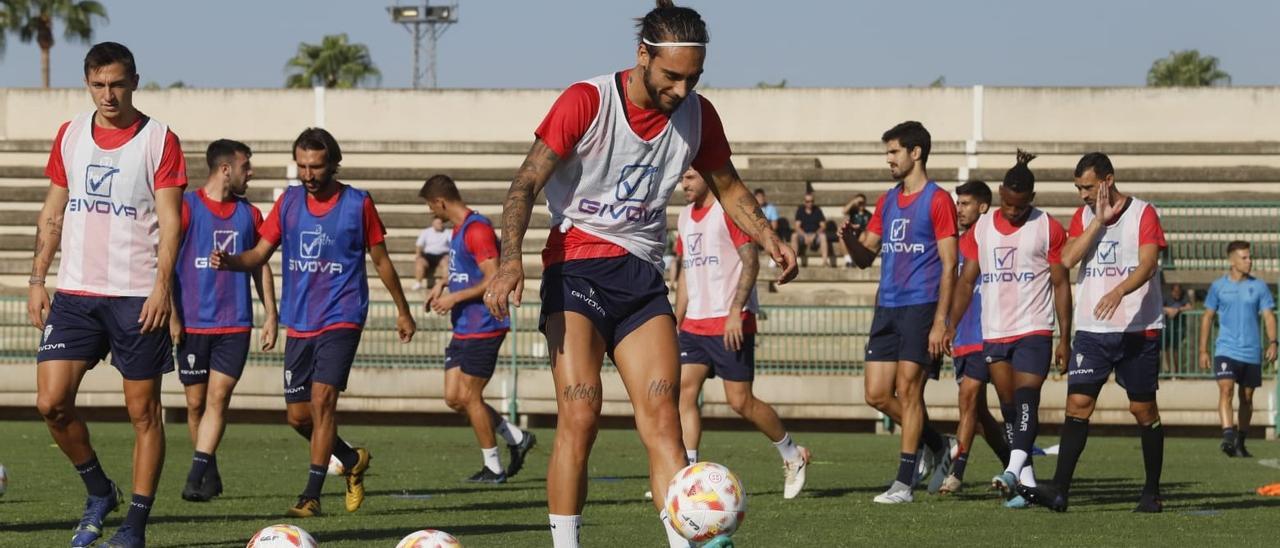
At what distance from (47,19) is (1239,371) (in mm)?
44727

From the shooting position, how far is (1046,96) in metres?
33.1

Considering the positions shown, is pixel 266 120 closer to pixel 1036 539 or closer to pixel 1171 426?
pixel 1171 426

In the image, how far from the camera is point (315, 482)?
9.48m

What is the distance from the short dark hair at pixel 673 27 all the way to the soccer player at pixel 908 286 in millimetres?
4572

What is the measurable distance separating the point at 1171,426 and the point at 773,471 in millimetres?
8177

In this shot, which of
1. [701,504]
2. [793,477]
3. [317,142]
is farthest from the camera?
[793,477]

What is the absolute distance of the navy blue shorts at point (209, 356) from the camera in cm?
1092

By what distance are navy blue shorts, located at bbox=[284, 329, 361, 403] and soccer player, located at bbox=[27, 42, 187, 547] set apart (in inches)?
76.1

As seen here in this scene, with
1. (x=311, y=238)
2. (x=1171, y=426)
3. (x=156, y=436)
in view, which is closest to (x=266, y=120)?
(x=1171, y=426)

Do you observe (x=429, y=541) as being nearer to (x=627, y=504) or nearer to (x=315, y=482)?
(x=315, y=482)

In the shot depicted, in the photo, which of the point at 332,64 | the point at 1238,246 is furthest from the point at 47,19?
the point at 1238,246

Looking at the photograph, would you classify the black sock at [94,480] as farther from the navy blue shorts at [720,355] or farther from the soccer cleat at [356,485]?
the navy blue shorts at [720,355]

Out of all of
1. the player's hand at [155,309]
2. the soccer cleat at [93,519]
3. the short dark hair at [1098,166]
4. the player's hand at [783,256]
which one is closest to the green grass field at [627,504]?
the soccer cleat at [93,519]

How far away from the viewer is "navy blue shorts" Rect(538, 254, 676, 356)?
615cm
